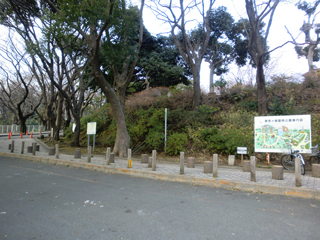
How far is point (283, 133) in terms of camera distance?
8.98 metres

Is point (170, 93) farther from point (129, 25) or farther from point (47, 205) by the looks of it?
point (47, 205)

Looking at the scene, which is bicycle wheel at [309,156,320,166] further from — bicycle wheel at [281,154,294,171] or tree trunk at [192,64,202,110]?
tree trunk at [192,64,202,110]

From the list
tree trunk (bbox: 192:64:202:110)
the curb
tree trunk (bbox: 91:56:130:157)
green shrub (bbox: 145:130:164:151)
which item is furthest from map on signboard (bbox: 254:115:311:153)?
tree trunk (bbox: 91:56:130:157)

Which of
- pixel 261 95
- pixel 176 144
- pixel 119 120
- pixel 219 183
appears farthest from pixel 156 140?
pixel 261 95

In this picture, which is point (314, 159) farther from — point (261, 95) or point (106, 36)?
point (106, 36)

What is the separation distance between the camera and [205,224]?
3.99 metres

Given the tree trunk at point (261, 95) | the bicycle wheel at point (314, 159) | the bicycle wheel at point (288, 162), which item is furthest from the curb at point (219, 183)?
the tree trunk at point (261, 95)

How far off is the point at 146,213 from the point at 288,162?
7.33m

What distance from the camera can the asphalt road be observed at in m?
3.63

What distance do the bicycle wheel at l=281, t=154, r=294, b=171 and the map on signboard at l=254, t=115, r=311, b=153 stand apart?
1.76ft

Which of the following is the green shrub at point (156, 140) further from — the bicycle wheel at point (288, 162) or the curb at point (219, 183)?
the bicycle wheel at point (288, 162)

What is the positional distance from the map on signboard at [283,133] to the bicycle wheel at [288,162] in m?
0.54

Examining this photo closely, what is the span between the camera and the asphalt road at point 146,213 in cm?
363

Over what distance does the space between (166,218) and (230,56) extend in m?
22.7
